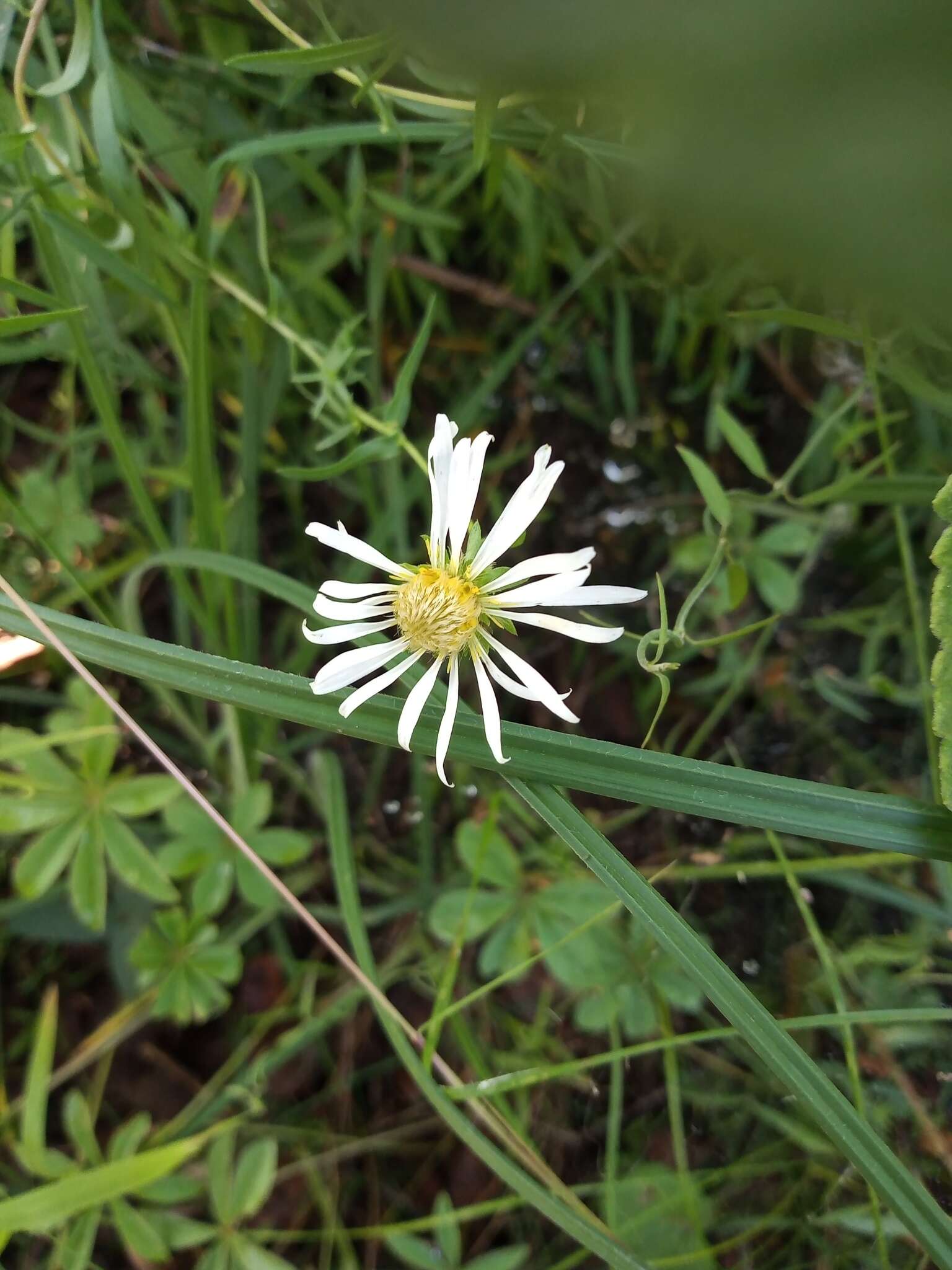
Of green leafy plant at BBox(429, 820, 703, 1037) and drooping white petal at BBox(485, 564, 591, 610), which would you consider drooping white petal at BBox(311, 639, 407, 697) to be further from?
green leafy plant at BBox(429, 820, 703, 1037)

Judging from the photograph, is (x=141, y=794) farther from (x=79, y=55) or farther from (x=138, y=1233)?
(x=79, y=55)

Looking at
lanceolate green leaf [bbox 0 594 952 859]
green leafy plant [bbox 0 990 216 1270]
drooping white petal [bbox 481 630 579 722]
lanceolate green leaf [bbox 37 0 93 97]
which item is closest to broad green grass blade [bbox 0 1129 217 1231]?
green leafy plant [bbox 0 990 216 1270]

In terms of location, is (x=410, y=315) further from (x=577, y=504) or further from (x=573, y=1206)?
(x=573, y=1206)

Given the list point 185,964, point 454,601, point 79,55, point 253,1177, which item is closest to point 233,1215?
point 253,1177

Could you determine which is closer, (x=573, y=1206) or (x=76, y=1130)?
(x=573, y=1206)

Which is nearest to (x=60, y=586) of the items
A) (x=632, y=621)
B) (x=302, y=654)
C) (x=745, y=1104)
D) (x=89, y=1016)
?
(x=302, y=654)

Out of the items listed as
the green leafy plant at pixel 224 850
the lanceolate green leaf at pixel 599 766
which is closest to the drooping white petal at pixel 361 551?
the lanceolate green leaf at pixel 599 766
